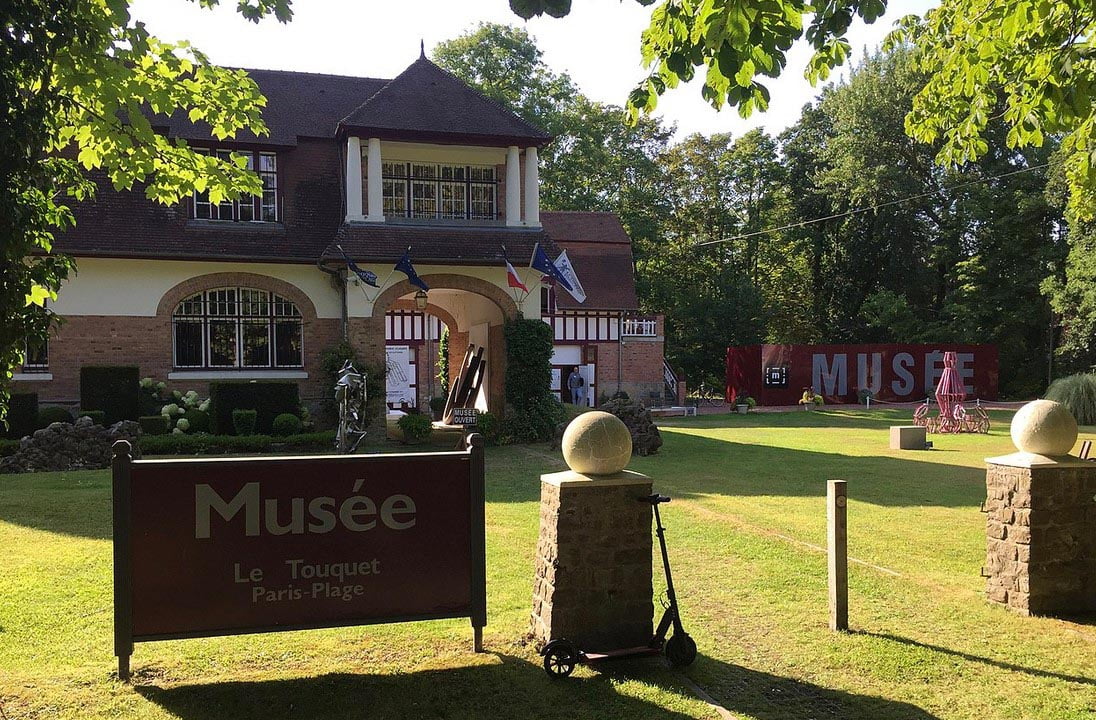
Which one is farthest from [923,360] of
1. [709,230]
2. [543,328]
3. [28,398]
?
[28,398]

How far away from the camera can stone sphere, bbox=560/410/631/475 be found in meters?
5.31

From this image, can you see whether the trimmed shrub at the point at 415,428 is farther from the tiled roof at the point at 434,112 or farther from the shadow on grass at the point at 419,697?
the shadow on grass at the point at 419,697

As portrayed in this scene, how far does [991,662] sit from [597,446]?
9.12 ft

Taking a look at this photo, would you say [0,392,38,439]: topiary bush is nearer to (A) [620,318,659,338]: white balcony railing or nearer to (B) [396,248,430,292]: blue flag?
(B) [396,248,430,292]: blue flag

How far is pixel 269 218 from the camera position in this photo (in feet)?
63.2

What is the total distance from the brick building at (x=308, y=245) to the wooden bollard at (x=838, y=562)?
13283 millimetres

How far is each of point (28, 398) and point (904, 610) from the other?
15.0 m

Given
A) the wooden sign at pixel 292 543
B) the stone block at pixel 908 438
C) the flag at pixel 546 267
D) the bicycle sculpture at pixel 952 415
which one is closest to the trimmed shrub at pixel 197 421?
the flag at pixel 546 267

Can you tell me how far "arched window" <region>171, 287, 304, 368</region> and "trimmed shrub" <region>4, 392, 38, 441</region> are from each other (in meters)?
3.19

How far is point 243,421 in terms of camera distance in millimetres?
16562

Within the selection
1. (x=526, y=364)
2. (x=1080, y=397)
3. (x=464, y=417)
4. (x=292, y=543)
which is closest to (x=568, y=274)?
(x=526, y=364)

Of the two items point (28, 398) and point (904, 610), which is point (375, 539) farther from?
point (28, 398)

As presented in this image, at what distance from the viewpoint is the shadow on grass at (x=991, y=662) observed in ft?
16.6

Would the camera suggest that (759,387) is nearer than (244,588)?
No
